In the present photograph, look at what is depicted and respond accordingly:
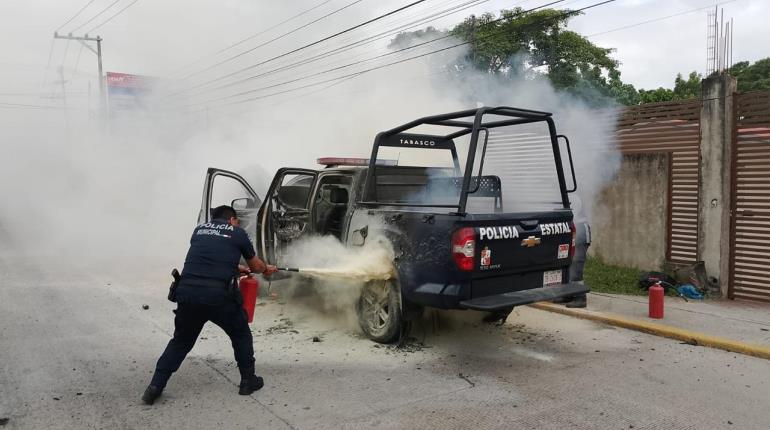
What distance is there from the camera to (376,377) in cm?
434

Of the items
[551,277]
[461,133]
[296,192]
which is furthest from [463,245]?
[296,192]

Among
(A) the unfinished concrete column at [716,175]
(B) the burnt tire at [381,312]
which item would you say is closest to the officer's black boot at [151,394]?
(B) the burnt tire at [381,312]

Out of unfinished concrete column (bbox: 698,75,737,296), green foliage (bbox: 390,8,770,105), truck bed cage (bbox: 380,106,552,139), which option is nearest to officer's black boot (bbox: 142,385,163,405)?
truck bed cage (bbox: 380,106,552,139)

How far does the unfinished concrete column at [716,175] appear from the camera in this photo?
709cm

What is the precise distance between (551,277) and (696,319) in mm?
2234

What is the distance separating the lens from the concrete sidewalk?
5250 mm

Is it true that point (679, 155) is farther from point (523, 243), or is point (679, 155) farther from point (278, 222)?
point (278, 222)

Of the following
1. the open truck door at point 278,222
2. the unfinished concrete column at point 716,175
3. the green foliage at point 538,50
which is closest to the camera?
the open truck door at point 278,222

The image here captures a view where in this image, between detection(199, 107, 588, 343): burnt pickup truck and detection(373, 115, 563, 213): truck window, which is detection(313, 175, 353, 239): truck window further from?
detection(373, 115, 563, 213): truck window

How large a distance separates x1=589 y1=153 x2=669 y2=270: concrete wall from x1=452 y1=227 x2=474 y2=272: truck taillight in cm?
487

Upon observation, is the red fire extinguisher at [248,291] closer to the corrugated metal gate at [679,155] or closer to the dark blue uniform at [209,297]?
the dark blue uniform at [209,297]

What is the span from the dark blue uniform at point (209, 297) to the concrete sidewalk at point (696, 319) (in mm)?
3915

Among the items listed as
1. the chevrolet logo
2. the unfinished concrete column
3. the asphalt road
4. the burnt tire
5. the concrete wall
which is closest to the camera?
the asphalt road

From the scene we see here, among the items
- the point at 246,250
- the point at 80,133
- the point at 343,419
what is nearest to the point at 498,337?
the point at 343,419
